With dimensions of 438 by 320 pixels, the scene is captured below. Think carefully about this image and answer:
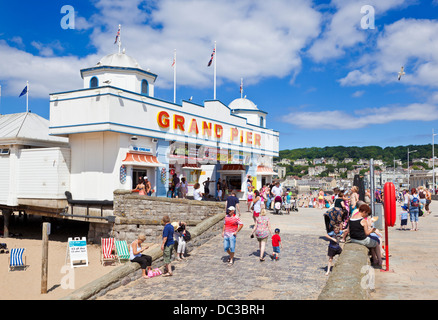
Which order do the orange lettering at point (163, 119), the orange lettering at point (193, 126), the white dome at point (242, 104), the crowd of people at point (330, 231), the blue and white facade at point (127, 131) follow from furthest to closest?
the white dome at point (242, 104) < the orange lettering at point (193, 126) < the orange lettering at point (163, 119) < the blue and white facade at point (127, 131) < the crowd of people at point (330, 231)

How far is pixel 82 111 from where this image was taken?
19.0m

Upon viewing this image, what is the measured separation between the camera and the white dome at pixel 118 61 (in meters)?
22.6

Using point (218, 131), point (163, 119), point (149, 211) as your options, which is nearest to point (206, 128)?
point (218, 131)

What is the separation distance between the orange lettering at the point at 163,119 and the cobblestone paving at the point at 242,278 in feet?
30.7

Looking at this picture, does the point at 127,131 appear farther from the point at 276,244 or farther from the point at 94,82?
the point at 276,244

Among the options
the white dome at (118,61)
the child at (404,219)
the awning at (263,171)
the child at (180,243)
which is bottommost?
the child at (180,243)

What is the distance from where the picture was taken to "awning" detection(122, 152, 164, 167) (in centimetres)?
1867

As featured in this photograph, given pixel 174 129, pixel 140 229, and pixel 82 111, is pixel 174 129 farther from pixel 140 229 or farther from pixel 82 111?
pixel 140 229

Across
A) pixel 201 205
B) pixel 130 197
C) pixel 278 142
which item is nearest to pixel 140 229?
pixel 130 197

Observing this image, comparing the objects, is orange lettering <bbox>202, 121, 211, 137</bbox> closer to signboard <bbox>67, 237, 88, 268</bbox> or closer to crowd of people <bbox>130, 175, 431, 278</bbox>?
crowd of people <bbox>130, 175, 431, 278</bbox>

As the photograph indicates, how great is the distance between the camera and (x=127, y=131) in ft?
62.2

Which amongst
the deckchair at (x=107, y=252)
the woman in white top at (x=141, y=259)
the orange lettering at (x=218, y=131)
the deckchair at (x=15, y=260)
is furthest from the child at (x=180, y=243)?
the orange lettering at (x=218, y=131)

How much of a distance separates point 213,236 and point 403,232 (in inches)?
301

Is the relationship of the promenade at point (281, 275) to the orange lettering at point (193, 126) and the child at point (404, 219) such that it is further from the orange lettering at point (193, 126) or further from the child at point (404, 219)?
the orange lettering at point (193, 126)
